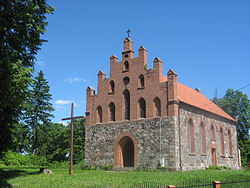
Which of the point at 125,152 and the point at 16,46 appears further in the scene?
the point at 125,152

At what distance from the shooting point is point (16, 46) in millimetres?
16750

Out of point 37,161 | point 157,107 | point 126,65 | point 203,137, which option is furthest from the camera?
point 37,161

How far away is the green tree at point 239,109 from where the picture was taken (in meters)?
49.5

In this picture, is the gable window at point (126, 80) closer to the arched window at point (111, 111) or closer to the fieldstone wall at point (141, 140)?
the arched window at point (111, 111)

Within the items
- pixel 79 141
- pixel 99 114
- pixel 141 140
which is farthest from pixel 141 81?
pixel 79 141

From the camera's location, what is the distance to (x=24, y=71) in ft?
49.9

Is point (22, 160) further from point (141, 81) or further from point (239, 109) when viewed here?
point (239, 109)

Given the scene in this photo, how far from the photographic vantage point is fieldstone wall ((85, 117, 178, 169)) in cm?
2605

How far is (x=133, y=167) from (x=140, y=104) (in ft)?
19.6

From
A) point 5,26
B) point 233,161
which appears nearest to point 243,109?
point 233,161

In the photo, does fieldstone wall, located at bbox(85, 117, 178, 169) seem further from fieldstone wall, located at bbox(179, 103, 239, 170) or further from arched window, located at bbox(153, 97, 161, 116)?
fieldstone wall, located at bbox(179, 103, 239, 170)

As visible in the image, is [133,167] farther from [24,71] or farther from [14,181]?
[24,71]

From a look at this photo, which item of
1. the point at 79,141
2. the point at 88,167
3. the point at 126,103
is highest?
the point at 126,103

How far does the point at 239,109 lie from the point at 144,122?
30.2 meters
